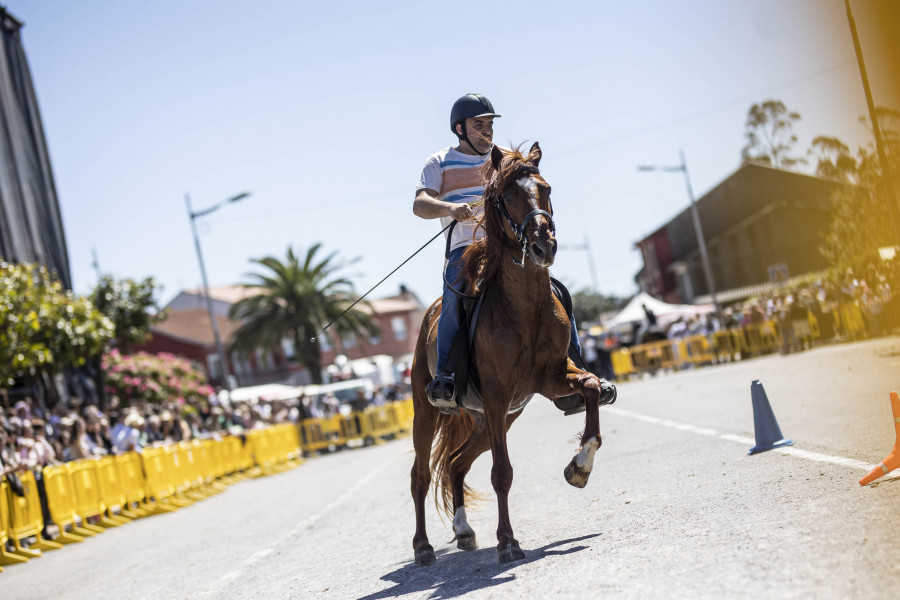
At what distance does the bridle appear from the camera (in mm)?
5406

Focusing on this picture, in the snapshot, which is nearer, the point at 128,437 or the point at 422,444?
the point at 422,444

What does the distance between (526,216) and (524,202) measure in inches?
6.0

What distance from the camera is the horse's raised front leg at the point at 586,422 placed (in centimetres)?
550

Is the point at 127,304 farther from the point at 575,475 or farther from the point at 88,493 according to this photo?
the point at 575,475

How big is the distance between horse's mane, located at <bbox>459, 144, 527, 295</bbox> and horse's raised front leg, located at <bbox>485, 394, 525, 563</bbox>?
0.93 metres

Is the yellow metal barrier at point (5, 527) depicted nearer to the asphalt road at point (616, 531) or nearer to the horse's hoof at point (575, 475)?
the asphalt road at point (616, 531)

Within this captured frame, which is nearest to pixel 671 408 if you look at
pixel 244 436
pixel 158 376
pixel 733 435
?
pixel 733 435

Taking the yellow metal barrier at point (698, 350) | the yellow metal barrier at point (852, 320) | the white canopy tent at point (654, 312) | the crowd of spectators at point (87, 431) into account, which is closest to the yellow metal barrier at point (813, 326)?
the yellow metal barrier at point (852, 320)

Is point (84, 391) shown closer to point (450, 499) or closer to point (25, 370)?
point (25, 370)

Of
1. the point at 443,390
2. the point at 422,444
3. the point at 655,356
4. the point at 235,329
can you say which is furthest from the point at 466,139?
the point at 235,329

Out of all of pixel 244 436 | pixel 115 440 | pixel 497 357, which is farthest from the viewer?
pixel 244 436

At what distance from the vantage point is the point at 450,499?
23.8 feet

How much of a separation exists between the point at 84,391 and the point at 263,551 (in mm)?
23574

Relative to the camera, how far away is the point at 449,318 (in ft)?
20.6
